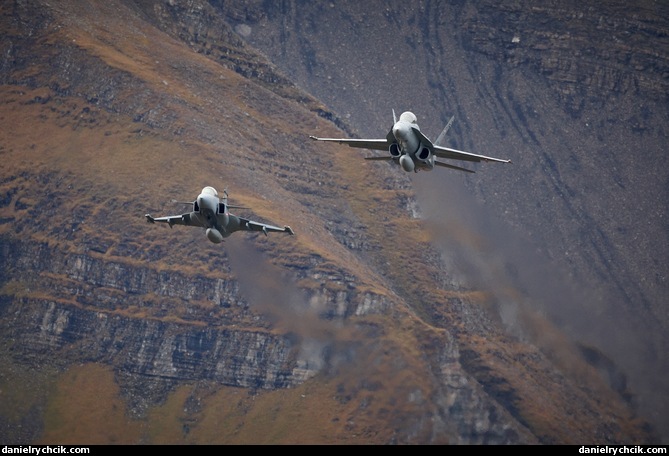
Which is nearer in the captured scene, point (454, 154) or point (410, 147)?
point (410, 147)

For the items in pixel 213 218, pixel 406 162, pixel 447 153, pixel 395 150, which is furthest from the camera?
pixel 447 153

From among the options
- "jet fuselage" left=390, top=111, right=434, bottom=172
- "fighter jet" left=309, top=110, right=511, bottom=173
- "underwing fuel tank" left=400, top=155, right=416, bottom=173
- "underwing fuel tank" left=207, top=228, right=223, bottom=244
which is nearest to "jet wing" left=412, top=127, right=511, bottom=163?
"fighter jet" left=309, top=110, right=511, bottom=173

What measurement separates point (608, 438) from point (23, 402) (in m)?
84.7

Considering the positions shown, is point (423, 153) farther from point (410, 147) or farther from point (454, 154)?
point (454, 154)

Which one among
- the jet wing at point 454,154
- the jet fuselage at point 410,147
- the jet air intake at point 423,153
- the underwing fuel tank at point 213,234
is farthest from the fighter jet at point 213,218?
the jet wing at point 454,154

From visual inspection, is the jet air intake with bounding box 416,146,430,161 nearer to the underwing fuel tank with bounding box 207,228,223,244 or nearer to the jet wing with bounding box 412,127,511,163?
the jet wing with bounding box 412,127,511,163

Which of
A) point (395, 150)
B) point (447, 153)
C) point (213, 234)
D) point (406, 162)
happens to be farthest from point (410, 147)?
point (213, 234)

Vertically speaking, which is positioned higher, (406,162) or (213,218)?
(406,162)

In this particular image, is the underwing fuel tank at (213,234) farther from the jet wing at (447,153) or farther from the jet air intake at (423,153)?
the jet wing at (447,153)

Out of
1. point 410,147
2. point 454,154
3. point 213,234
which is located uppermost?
point 454,154

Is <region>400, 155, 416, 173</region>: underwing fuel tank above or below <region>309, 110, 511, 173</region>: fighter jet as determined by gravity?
below

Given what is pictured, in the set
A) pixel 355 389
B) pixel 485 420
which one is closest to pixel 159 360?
pixel 355 389

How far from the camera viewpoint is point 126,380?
7721 inches

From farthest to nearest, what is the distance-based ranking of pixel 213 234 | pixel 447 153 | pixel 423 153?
pixel 447 153 < pixel 213 234 < pixel 423 153
